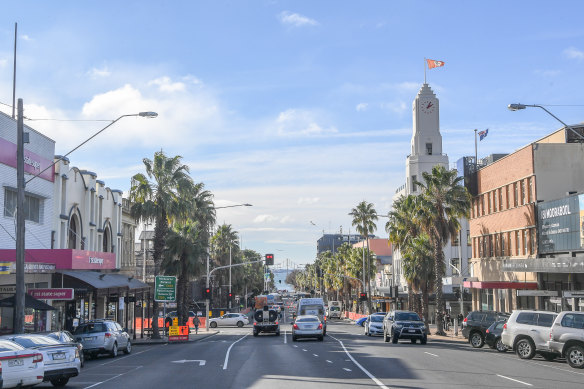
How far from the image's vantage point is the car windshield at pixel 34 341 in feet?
54.7

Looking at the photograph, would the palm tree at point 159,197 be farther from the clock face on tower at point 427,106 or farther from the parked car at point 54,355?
the clock face on tower at point 427,106

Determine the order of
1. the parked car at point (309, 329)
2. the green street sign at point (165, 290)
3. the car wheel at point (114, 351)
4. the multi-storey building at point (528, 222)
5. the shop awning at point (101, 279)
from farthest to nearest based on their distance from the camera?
the green street sign at point (165, 290) → the multi-storey building at point (528, 222) → the parked car at point (309, 329) → the shop awning at point (101, 279) → the car wheel at point (114, 351)

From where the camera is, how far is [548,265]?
119 ft

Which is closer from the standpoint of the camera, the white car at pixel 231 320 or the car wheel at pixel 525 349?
the car wheel at pixel 525 349

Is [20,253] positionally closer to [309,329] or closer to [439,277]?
[309,329]

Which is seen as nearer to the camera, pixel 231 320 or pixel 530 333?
pixel 530 333

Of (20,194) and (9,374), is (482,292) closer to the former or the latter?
(20,194)

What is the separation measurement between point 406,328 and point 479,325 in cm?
366

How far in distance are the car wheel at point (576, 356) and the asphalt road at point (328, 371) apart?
1.46ft

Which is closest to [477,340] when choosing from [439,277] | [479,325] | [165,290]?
[479,325]

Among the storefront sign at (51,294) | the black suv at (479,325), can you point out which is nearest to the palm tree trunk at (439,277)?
the black suv at (479,325)

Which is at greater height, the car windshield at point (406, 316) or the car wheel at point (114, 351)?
the car windshield at point (406, 316)

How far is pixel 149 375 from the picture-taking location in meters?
20.1

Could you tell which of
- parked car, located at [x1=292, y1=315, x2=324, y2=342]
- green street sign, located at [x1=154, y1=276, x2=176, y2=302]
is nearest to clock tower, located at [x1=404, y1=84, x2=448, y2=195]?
green street sign, located at [x1=154, y1=276, x2=176, y2=302]
